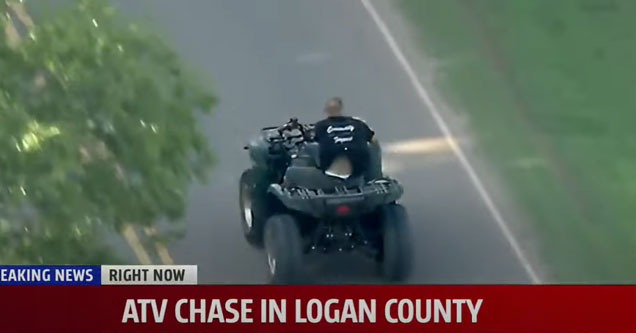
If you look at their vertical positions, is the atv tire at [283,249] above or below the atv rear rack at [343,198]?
below

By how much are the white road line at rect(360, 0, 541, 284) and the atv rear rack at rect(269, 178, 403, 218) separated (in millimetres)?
377

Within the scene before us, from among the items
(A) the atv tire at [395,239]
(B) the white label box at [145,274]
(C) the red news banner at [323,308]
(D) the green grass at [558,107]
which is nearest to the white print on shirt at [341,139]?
(A) the atv tire at [395,239]

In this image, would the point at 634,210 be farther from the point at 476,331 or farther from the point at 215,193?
the point at 215,193

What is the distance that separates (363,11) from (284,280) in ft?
4.93

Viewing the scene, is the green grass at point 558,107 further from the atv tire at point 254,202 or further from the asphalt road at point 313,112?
the atv tire at point 254,202

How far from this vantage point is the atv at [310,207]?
7703 millimetres

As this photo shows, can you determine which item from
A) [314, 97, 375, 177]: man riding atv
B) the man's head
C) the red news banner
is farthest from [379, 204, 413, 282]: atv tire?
the man's head

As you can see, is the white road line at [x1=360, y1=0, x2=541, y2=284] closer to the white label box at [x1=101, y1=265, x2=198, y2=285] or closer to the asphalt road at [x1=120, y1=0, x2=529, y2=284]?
the asphalt road at [x1=120, y1=0, x2=529, y2=284]

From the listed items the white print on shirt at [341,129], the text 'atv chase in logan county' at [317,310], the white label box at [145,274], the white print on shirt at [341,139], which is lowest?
the text 'atv chase in logan county' at [317,310]

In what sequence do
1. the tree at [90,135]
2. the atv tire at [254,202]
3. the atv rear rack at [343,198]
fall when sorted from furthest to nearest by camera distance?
the atv tire at [254,202] < the atv rear rack at [343,198] < the tree at [90,135]

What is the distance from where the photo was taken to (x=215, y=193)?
7.74 metres

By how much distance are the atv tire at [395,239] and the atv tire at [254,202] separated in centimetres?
63

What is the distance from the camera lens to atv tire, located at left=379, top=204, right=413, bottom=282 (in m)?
7.71

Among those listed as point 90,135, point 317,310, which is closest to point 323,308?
point 317,310
